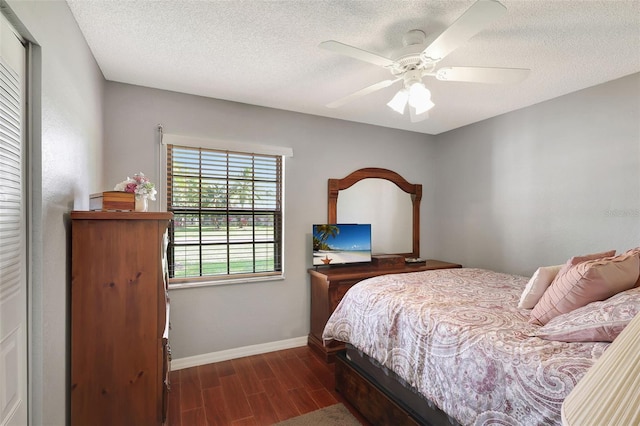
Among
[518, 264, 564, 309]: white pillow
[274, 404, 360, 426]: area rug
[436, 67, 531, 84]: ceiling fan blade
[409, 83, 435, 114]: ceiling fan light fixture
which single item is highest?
[436, 67, 531, 84]: ceiling fan blade

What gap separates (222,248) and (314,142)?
5.14ft

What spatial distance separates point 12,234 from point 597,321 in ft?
7.50

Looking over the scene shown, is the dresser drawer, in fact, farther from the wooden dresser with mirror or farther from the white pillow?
the white pillow

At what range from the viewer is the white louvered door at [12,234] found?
1058 mm

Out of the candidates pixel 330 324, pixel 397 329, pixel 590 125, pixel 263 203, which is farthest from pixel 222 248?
pixel 590 125

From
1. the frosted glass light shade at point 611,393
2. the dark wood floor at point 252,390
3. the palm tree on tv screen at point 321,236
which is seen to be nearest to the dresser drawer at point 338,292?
the palm tree on tv screen at point 321,236

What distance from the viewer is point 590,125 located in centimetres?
273

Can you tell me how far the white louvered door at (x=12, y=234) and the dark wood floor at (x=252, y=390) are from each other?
1.22 m

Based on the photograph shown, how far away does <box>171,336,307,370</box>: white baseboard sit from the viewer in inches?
111

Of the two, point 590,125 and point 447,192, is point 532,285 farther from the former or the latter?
point 447,192

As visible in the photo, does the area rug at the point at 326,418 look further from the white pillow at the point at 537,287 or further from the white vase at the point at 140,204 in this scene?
the white vase at the point at 140,204

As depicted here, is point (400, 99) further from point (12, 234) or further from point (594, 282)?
point (12, 234)

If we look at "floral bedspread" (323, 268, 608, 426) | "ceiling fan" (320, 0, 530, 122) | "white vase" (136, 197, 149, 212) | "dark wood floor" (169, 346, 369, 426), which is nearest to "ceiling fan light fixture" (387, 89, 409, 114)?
"ceiling fan" (320, 0, 530, 122)

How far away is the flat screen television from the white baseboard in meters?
0.91
